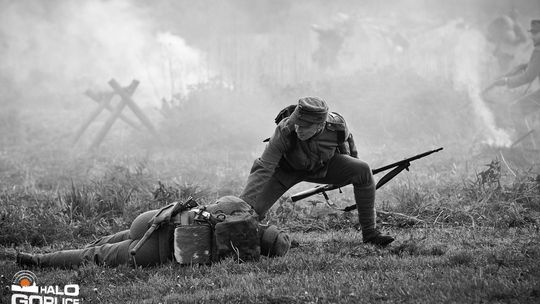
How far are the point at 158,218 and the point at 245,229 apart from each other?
751 millimetres

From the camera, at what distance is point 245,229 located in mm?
4336

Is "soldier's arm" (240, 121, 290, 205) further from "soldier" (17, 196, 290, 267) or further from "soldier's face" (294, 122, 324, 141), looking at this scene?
"soldier" (17, 196, 290, 267)

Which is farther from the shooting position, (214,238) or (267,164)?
(267,164)

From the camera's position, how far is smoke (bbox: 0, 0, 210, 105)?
2564 centimetres

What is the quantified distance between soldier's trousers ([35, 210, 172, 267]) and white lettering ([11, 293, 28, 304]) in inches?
30.8

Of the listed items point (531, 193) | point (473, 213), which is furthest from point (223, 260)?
point (531, 193)

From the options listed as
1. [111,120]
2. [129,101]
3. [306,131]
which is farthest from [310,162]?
[111,120]

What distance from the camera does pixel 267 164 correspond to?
16.0 ft

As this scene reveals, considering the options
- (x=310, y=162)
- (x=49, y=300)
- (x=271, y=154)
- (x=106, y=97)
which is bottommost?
(x=49, y=300)

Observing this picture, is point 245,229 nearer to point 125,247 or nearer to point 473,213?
point 125,247

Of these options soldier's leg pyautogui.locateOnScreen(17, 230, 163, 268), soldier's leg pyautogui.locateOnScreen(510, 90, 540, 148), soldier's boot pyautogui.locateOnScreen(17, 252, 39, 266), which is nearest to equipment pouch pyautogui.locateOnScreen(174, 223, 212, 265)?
soldier's leg pyautogui.locateOnScreen(17, 230, 163, 268)

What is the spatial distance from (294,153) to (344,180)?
610 mm

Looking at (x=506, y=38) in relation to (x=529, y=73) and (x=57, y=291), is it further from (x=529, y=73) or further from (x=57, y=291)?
(x=57, y=291)

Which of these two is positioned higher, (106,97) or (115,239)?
Answer: (106,97)
